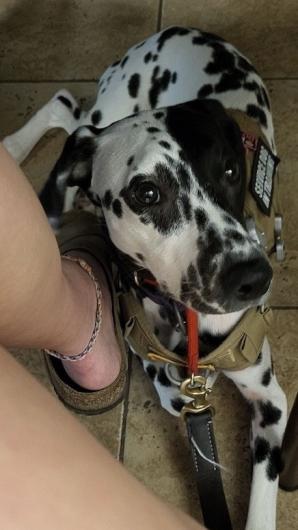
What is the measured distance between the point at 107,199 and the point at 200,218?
0.23 meters

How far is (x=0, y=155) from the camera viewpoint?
1.09 meters

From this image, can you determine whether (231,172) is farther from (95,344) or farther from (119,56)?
(119,56)

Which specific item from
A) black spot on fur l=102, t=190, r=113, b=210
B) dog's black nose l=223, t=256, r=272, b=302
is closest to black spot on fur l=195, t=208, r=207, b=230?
dog's black nose l=223, t=256, r=272, b=302

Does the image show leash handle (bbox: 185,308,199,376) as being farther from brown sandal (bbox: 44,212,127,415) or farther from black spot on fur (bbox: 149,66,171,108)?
black spot on fur (bbox: 149,66,171,108)

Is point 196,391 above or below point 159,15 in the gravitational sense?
below

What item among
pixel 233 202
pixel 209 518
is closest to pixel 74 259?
pixel 233 202

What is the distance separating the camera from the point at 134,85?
2076mm

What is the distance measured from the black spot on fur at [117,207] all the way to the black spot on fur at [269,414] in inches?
25.1

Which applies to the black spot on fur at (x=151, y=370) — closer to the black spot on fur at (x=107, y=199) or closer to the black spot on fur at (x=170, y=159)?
the black spot on fur at (x=107, y=199)

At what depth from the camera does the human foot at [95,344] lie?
1605mm

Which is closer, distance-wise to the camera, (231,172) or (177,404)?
(231,172)

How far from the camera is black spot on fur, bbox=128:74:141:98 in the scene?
207 centimetres

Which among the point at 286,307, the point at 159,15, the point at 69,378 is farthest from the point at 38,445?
the point at 159,15

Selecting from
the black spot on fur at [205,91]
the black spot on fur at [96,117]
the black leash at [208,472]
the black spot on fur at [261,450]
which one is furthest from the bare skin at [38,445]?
the black spot on fur at [96,117]
